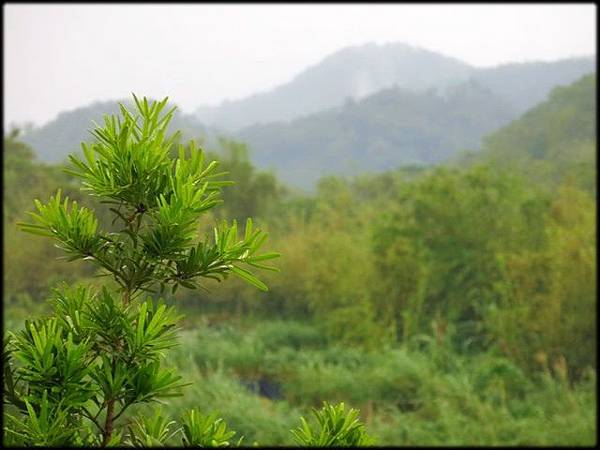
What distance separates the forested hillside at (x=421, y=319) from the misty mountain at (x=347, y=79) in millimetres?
119782

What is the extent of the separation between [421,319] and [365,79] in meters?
138

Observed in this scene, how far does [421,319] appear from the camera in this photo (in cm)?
946

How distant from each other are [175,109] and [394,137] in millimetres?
88311

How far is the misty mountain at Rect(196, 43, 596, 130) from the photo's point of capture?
12412 centimetres

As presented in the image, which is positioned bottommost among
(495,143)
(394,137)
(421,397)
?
(421,397)

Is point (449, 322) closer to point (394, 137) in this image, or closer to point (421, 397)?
point (421, 397)

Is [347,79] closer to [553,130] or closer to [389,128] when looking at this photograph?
[389,128]

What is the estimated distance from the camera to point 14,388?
71 cm

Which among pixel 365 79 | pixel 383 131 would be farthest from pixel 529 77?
pixel 383 131

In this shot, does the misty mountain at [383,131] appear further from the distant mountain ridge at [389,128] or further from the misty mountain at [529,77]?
the misty mountain at [529,77]

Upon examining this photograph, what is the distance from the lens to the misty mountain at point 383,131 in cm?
8338

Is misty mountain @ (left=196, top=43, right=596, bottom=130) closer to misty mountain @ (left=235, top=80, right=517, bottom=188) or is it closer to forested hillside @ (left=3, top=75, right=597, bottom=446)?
misty mountain @ (left=235, top=80, right=517, bottom=188)

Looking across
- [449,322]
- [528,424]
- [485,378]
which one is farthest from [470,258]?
[528,424]

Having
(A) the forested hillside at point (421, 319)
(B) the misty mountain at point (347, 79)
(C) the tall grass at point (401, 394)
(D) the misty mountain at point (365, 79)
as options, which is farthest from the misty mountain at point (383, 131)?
(C) the tall grass at point (401, 394)
